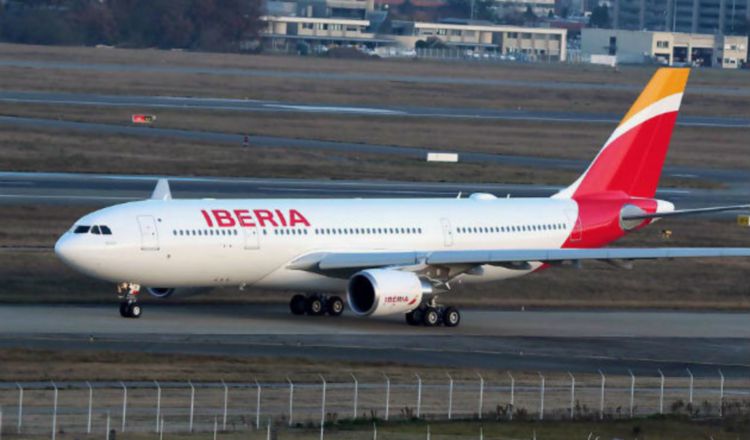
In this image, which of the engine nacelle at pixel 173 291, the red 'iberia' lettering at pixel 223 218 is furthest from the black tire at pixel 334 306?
the red 'iberia' lettering at pixel 223 218

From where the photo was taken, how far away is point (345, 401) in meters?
39.4

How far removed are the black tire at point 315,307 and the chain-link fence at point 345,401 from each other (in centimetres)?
1186

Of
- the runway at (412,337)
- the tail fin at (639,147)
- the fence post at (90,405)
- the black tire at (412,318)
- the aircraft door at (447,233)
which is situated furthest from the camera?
the tail fin at (639,147)

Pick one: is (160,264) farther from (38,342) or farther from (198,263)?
(38,342)

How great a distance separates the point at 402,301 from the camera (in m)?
51.6

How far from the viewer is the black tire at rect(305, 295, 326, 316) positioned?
2184 inches

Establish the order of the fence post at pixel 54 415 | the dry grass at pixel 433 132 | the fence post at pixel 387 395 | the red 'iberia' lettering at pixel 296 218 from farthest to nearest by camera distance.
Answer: the dry grass at pixel 433 132 → the red 'iberia' lettering at pixel 296 218 → the fence post at pixel 387 395 → the fence post at pixel 54 415

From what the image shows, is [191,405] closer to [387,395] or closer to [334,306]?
[387,395]

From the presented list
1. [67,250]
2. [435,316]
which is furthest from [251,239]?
[435,316]

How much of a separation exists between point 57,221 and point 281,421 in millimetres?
34351

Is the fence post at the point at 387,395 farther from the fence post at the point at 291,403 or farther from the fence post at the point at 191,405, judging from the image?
the fence post at the point at 191,405

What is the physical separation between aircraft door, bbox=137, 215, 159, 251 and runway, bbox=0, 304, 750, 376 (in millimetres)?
2304

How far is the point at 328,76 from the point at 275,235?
397ft

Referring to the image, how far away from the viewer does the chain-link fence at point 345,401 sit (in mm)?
35781
